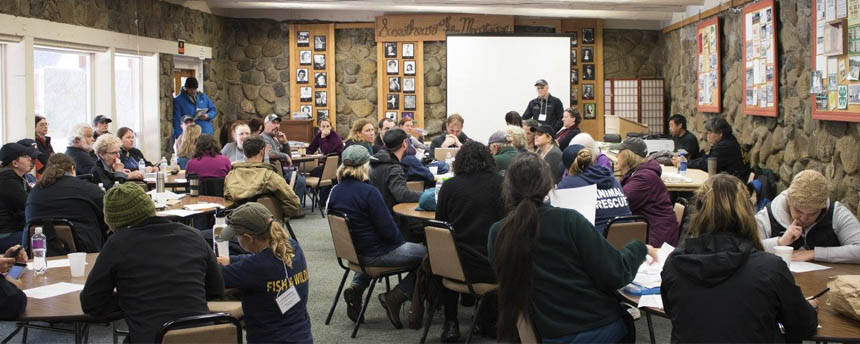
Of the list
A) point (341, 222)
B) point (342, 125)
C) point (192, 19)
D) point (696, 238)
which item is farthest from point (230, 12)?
point (696, 238)

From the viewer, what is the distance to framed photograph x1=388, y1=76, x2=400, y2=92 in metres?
14.4

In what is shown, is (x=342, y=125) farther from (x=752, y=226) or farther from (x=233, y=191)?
(x=752, y=226)

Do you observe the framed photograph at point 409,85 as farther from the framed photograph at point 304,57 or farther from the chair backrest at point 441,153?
the chair backrest at point 441,153

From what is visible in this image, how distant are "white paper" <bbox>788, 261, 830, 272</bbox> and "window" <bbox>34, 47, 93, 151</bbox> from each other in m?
7.73

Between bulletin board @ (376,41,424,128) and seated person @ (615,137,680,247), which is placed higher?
bulletin board @ (376,41,424,128)

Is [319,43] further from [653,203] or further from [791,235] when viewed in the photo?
[791,235]

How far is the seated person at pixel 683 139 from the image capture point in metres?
10.5

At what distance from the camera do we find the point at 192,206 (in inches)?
236

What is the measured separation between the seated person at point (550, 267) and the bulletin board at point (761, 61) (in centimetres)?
676

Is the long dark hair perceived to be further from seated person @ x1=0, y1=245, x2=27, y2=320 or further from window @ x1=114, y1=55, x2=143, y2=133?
window @ x1=114, y1=55, x2=143, y2=133

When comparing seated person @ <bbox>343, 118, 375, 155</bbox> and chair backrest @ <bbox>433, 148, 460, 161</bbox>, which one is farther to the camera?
chair backrest @ <bbox>433, 148, 460, 161</bbox>

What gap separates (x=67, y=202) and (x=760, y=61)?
24.4 feet

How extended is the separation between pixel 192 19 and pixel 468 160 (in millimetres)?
9298

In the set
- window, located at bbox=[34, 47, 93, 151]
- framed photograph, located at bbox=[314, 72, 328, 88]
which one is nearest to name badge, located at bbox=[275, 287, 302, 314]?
window, located at bbox=[34, 47, 93, 151]
